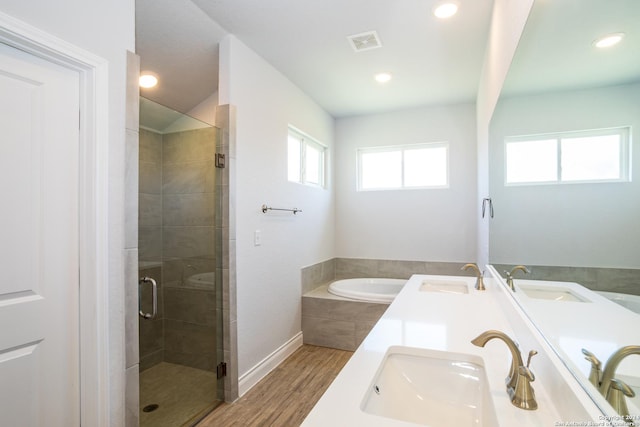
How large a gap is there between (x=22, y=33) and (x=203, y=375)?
82.1 inches

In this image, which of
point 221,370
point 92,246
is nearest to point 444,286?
point 221,370

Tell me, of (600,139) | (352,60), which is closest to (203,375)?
(600,139)

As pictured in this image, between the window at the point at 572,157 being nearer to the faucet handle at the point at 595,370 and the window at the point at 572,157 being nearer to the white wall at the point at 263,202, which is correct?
the faucet handle at the point at 595,370

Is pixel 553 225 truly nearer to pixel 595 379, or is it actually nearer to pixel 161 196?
pixel 595 379

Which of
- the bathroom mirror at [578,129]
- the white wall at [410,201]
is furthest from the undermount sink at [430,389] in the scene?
the white wall at [410,201]

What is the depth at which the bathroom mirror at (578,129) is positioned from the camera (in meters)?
0.61

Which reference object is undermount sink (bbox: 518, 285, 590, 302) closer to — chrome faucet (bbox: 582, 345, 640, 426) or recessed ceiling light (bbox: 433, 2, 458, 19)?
chrome faucet (bbox: 582, 345, 640, 426)

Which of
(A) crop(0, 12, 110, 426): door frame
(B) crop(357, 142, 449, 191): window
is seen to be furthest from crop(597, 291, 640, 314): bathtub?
(B) crop(357, 142, 449, 191): window

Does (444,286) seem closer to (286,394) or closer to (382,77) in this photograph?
(286,394)

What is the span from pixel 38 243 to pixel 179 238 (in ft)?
2.86

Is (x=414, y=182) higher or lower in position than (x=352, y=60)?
lower

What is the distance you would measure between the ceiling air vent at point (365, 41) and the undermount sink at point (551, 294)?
198cm

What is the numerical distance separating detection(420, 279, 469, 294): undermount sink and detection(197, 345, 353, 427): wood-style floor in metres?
1.08

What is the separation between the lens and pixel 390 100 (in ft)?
12.6
